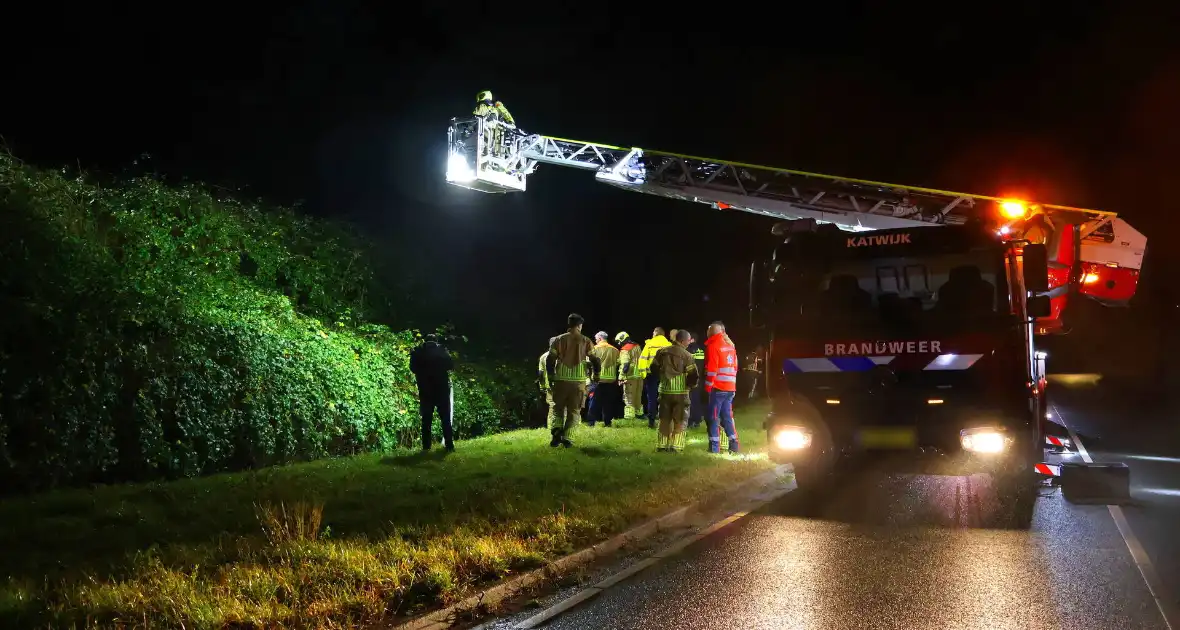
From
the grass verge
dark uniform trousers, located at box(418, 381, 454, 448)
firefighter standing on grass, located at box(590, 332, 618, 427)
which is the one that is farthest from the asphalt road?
firefighter standing on grass, located at box(590, 332, 618, 427)

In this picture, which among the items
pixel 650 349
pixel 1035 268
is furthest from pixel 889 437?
pixel 650 349

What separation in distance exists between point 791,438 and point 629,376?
25.5 feet

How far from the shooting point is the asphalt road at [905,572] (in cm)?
497

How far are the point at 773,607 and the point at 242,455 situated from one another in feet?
22.4

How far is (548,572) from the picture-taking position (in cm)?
586

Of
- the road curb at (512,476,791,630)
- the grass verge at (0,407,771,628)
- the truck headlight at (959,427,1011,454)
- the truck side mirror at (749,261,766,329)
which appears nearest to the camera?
the grass verge at (0,407,771,628)

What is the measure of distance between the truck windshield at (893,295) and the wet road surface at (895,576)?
1.73 m

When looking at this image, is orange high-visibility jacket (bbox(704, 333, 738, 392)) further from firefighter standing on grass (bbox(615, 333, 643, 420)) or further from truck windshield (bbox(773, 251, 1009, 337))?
truck windshield (bbox(773, 251, 1009, 337))

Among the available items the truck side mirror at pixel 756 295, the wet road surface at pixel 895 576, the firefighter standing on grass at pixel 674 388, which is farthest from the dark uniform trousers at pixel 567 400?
the wet road surface at pixel 895 576

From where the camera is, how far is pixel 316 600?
4855 millimetres

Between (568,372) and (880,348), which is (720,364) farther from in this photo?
(880,348)

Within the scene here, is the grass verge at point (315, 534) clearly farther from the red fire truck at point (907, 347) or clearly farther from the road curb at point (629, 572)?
the red fire truck at point (907, 347)

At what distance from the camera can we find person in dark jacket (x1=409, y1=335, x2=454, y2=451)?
11.1 meters

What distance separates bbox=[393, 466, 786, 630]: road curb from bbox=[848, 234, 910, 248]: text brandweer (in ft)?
9.21
